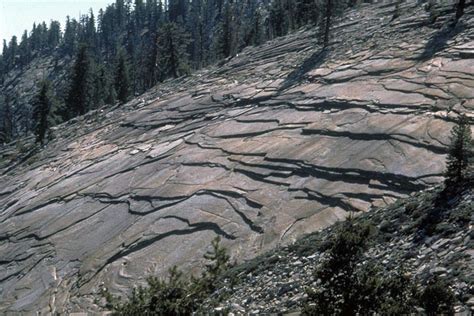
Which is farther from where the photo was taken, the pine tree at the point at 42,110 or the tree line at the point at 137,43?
the tree line at the point at 137,43

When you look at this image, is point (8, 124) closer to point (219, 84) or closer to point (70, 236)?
point (219, 84)

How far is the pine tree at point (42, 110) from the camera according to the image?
47531mm

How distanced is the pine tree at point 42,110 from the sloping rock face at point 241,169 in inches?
593

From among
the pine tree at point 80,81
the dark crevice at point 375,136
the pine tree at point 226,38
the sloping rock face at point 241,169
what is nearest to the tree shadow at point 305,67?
the sloping rock face at point 241,169

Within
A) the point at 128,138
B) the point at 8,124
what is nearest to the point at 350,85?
the point at 128,138

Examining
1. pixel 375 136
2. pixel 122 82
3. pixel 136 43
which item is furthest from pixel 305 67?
pixel 136 43

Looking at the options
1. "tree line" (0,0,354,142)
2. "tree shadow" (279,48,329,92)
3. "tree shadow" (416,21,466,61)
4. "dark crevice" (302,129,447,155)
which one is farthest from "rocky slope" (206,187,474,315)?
"tree line" (0,0,354,142)

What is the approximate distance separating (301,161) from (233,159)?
3.43 meters

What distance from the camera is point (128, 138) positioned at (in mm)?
30797

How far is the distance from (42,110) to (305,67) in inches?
1133

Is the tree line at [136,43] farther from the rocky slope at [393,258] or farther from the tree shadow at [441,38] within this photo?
the rocky slope at [393,258]

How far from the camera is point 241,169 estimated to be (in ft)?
66.5

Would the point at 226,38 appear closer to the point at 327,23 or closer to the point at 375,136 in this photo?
the point at 327,23

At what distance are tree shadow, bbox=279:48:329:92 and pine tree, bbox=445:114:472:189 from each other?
18.0m
